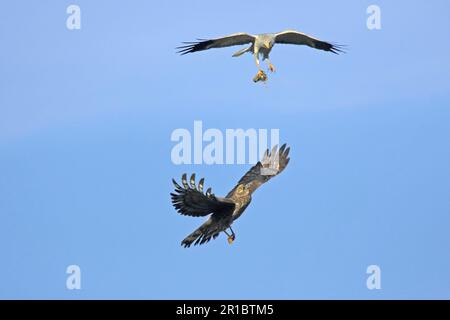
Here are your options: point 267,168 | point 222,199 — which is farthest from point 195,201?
point 267,168

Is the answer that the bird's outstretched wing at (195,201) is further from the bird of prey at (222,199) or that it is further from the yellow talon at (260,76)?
the yellow talon at (260,76)

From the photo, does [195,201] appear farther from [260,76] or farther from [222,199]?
[260,76]

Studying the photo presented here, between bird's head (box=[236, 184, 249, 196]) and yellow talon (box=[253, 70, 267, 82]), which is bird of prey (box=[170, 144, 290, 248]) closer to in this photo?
bird's head (box=[236, 184, 249, 196])

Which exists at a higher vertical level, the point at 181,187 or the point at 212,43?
the point at 212,43

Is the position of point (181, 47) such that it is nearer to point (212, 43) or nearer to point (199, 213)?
point (212, 43)

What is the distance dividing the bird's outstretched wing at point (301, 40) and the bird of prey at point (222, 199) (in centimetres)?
308

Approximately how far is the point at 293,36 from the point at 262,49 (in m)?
1.43

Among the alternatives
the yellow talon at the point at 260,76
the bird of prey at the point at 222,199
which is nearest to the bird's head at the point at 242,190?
the bird of prey at the point at 222,199

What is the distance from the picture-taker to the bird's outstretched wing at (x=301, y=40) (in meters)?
41.2

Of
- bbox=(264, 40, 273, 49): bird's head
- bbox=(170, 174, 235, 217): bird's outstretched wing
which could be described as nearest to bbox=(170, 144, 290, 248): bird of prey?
bbox=(170, 174, 235, 217): bird's outstretched wing

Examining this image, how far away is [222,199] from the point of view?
38.0 metres

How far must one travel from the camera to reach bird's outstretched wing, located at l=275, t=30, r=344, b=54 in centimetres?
4118

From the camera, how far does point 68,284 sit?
4109 centimetres
